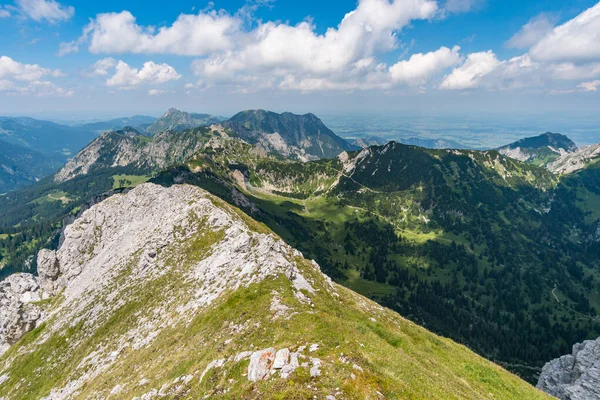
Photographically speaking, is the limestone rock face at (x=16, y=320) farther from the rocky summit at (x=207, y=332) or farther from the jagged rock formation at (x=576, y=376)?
the jagged rock formation at (x=576, y=376)

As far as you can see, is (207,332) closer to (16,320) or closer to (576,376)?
(16,320)

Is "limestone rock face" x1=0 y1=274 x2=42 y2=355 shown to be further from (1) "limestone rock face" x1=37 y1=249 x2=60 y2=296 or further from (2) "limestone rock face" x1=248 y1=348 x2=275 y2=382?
(2) "limestone rock face" x1=248 y1=348 x2=275 y2=382

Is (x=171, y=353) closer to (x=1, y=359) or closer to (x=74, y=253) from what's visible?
(x=1, y=359)

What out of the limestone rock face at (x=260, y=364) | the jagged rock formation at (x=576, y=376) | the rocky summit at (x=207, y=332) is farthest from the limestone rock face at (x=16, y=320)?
the jagged rock formation at (x=576, y=376)

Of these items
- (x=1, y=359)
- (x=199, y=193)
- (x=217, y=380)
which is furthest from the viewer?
(x=199, y=193)

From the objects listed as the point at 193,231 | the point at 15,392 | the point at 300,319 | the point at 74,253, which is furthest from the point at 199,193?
the point at 300,319

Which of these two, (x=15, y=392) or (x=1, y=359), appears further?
(x=1, y=359)
